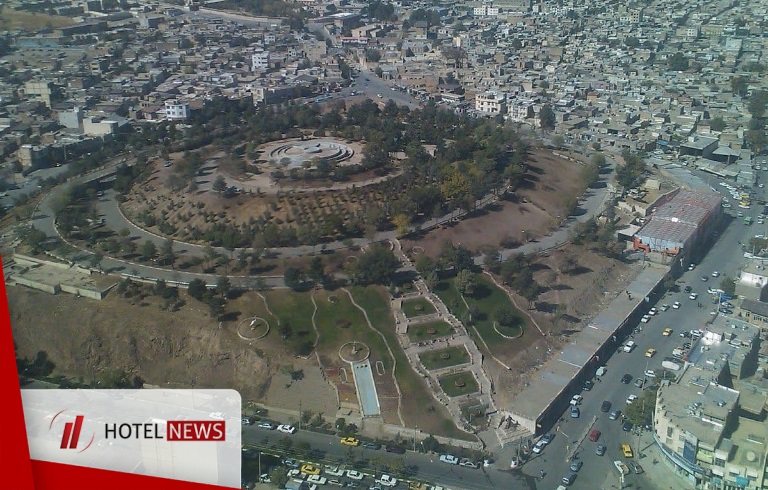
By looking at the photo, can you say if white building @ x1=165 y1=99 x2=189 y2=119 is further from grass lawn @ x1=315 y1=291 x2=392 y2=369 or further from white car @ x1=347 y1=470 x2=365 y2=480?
white car @ x1=347 y1=470 x2=365 y2=480

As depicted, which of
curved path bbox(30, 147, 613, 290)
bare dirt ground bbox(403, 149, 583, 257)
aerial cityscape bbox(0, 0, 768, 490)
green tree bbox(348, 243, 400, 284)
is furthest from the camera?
bare dirt ground bbox(403, 149, 583, 257)

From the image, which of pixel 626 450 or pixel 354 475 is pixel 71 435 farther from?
pixel 626 450

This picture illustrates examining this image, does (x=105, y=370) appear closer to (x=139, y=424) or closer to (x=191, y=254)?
(x=191, y=254)

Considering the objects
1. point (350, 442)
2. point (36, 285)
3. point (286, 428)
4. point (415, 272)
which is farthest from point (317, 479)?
point (36, 285)

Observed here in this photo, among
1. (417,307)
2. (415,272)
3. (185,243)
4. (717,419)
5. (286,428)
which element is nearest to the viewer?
(717,419)

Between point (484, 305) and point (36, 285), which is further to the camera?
point (484, 305)

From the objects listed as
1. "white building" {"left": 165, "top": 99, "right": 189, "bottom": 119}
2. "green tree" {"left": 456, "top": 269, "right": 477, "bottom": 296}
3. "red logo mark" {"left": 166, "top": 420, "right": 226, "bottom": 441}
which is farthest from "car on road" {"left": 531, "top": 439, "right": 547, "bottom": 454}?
"white building" {"left": 165, "top": 99, "right": 189, "bottom": 119}
